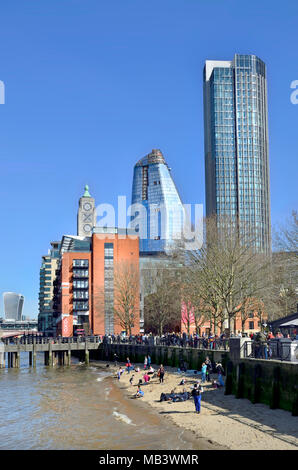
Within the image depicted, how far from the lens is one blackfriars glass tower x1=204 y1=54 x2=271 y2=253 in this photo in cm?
17541

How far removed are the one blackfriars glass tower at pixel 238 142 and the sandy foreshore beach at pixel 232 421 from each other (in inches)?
5521

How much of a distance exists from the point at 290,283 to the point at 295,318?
15407 millimetres

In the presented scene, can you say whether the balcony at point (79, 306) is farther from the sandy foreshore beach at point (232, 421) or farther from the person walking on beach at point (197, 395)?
the person walking on beach at point (197, 395)

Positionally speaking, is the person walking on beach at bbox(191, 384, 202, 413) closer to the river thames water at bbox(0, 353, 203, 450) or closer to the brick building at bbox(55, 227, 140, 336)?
the river thames water at bbox(0, 353, 203, 450)

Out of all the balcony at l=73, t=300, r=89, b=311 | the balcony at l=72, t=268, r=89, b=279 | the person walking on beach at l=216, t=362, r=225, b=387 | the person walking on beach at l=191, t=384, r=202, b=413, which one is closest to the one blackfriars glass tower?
the balcony at l=72, t=268, r=89, b=279

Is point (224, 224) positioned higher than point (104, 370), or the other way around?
point (224, 224)

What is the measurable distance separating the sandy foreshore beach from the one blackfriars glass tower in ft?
460

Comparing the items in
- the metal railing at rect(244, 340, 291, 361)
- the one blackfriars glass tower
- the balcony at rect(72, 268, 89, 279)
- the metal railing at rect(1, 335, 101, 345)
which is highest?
the one blackfriars glass tower

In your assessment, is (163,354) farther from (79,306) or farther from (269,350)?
(79,306)

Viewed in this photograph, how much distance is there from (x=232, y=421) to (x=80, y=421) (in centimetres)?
922

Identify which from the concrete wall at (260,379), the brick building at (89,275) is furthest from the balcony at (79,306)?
the concrete wall at (260,379)
